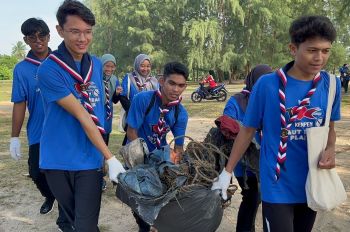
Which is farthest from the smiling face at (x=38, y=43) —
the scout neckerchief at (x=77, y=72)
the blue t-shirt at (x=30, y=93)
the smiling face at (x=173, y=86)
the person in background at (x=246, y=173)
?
the person in background at (x=246, y=173)

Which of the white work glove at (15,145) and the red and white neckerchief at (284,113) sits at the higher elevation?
the red and white neckerchief at (284,113)

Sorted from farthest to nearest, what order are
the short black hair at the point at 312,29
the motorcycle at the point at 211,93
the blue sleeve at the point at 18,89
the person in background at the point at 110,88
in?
the motorcycle at the point at 211,93 < the person in background at the point at 110,88 < the blue sleeve at the point at 18,89 < the short black hair at the point at 312,29

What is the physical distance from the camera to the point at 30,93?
12.3 feet

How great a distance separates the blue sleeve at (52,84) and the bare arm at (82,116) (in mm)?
38

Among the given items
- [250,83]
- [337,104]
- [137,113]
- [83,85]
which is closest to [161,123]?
[137,113]

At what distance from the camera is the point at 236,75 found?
125 feet

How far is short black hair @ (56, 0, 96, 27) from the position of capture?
97.0 inches

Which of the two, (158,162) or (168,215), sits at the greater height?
(158,162)

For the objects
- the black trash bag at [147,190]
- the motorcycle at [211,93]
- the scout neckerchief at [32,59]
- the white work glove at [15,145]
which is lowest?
the motorcycle at [211,93]

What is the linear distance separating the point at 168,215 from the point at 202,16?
32.1 meters

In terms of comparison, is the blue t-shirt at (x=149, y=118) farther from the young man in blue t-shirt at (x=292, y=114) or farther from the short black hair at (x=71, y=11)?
the young man in blue t-shirt at (x=292, y=114)

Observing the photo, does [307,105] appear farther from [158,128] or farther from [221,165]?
[158,128]

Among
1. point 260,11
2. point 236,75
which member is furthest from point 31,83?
point 236,75

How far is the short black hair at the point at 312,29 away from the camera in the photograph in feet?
6.52
